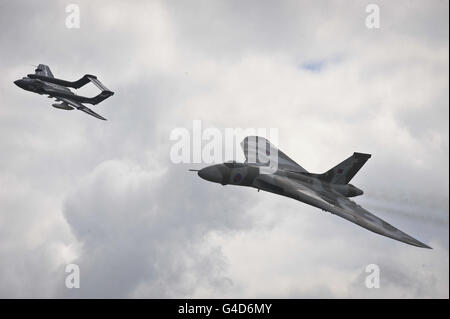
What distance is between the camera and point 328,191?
51.4m

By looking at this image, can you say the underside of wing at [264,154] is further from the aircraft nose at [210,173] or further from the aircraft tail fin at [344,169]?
the aircraft nose at [210,173]

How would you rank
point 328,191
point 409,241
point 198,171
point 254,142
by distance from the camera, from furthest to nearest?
point 254,142 < point 328,191 < point 198,171 < point 409,241

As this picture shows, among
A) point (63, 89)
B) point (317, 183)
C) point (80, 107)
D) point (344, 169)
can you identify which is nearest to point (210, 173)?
point (317, 183)

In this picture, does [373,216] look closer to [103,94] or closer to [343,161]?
[343,161]

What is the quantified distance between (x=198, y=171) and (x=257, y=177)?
6143 millimetres

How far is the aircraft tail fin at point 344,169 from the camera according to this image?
5266 centimetres

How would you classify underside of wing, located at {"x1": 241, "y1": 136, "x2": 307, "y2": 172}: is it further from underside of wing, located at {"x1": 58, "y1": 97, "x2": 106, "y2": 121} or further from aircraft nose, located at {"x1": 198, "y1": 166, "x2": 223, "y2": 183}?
underside of wing, located at {"x1": 58, "y1": 97, "x2": 106, "y2": 121}

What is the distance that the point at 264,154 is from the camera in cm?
6106

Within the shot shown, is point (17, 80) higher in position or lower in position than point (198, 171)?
higher

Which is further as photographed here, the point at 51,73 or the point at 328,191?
the point at 51,73

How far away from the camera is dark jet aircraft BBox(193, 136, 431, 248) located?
43.5 m

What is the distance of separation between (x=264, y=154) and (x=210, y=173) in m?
16.2

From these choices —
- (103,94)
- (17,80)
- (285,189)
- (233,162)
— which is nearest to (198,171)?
(233,162)

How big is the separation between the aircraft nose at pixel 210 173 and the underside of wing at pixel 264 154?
435 inches
